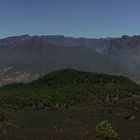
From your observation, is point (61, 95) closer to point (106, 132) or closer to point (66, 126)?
point (66, 126)

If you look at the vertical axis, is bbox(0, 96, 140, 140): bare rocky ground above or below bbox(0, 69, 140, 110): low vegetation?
above

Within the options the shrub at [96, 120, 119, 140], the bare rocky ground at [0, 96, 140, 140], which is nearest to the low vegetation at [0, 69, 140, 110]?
the bare rocky ground at [0, 96, 140, 140]

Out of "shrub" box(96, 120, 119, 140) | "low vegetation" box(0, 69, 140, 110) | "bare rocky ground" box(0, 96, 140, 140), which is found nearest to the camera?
"shrub" box(96, 120, 119, 140)

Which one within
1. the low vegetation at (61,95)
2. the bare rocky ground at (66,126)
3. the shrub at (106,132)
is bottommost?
the low vegetation at (61,95)

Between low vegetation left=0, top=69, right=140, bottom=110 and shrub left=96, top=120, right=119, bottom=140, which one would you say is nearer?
shrub left=96, top=120, right=119, bottom=140

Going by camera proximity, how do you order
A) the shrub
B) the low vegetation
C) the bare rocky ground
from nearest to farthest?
the shrub < the bare rocky ground < the low vegetation

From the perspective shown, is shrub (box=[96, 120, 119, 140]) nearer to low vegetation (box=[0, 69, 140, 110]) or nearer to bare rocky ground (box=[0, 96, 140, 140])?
bare rocky ground (box=[0, 96, 140, 140])

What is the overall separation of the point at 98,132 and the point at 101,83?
14733cm

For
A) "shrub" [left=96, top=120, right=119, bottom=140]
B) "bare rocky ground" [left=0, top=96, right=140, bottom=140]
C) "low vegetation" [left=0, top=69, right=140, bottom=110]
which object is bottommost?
"low vegetation" [left=0, top=69, right=140, bottom=110]

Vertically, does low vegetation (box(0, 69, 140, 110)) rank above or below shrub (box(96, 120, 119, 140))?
below

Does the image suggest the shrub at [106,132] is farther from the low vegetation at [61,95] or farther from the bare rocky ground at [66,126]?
the low vegetation at [61,95]

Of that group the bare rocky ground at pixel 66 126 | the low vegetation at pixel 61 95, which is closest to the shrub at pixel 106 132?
the bare rocky ground at pixel 66 126

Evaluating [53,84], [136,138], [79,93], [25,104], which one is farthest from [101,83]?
[136,138]

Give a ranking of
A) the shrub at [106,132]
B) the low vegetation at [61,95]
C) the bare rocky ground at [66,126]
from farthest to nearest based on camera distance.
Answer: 1. the low vegetation at [61,95]
2. the bare rocky ground at [66,126]
3. the shrub at [106,132]
